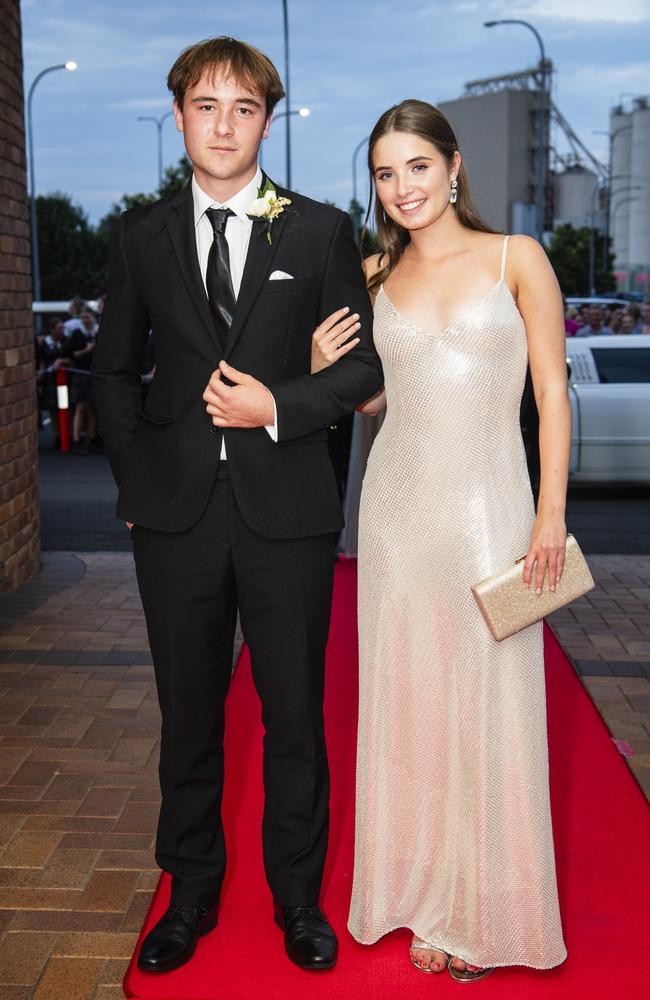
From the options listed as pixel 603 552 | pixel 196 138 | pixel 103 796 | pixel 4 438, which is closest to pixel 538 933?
pixel 103 796

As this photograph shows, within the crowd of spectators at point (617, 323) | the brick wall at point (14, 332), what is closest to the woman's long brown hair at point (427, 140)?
the brick wall at point (14, 332)

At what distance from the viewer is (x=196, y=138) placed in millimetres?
2740

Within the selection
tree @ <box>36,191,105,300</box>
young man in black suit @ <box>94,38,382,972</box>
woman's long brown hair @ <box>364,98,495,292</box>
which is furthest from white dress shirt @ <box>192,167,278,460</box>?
tree @ <box>36,191,105,300</box>

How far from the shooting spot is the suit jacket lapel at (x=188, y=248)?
277 cm

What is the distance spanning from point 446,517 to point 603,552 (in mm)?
6440

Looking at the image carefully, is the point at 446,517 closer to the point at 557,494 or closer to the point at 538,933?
the point at 557,494

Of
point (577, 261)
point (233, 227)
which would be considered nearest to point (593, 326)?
point (233, 227)

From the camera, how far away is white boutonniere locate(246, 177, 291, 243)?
2.76m

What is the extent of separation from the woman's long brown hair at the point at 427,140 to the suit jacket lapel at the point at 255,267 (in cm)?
31

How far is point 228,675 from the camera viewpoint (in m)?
3.09

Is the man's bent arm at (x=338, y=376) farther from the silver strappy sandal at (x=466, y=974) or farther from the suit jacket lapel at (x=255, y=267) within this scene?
the silver strappy sandal at (x=466, y=974)

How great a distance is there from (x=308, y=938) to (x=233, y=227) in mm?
1778

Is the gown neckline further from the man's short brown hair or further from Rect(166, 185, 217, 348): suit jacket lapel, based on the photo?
the man's short brown hair

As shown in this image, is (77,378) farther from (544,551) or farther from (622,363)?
(544,551)
